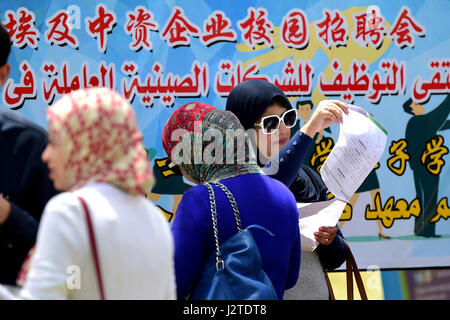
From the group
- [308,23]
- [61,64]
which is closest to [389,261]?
[308,23]

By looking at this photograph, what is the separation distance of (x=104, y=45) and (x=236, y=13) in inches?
29.0

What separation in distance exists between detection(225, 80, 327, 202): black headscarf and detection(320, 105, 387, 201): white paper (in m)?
0.25

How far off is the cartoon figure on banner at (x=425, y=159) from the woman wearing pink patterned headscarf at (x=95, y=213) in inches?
99.7

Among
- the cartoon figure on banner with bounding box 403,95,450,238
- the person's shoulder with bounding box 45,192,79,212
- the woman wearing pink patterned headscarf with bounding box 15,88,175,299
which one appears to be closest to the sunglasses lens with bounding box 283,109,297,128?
the woman wearing pink patterned headscarf with bounding box 15,88,175,299

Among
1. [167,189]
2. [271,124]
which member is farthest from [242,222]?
[167,189]

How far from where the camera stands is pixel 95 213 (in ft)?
3.65

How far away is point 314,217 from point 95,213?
117 centimetres

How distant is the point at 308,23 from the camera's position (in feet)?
11.0

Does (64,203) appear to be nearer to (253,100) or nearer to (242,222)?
(242,222)

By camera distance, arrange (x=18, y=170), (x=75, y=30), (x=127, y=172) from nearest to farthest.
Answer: (x=127, y=172) < (x=18, y=170) < (x=75, y=30)

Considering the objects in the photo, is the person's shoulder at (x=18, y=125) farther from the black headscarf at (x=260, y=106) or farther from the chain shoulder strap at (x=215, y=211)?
the black headscarf at (x=260, y=106)

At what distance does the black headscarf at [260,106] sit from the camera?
219 centimetres
